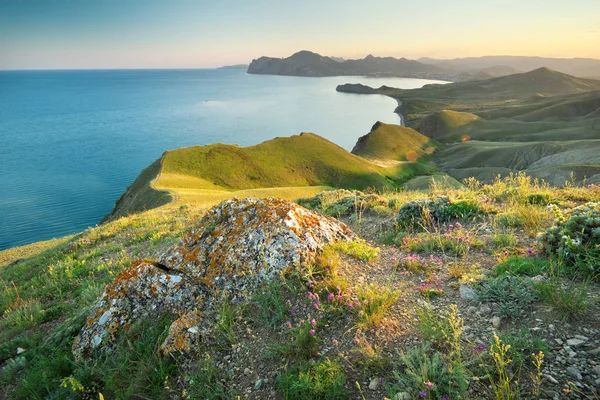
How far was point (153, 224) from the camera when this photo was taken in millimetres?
16172

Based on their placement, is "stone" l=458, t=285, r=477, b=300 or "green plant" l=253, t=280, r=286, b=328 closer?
"green plant" l=253, t=280, r=286, b=328

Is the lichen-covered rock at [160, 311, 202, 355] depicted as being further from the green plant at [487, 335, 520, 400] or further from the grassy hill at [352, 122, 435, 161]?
the grassy hill at [352, 122, 435, 161]

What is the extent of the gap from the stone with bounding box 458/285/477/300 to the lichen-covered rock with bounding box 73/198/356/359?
2.53m

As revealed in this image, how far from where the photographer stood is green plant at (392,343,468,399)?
3477mm

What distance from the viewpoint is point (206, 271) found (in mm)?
6031

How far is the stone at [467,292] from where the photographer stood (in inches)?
204

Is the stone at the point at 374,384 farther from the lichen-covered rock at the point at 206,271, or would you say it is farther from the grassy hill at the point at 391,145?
the grassy hill at the point at 391,145

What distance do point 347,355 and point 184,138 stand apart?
165 metres

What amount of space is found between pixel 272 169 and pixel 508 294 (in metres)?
84.5

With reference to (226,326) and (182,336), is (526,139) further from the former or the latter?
(182,336)

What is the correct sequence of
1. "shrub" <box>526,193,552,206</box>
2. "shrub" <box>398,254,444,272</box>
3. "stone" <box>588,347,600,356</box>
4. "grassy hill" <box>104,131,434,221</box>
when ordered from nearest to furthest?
"stone" <box>588,347,600,356</box> → "shrub" <box>398,254,444,272</box> → "shrub" <box>526,193,552,206</box> → "grassy hill" <box>104,131,434,221</box>

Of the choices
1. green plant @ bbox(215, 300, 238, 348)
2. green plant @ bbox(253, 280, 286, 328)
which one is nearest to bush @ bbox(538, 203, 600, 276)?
green plant @ bbox(253, 280, 286, 328)

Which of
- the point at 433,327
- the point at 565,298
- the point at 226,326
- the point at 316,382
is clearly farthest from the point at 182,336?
the point at 565,298

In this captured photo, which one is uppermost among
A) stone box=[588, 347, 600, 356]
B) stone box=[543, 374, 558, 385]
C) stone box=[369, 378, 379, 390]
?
stone box=[588, 347, 600, 356]
